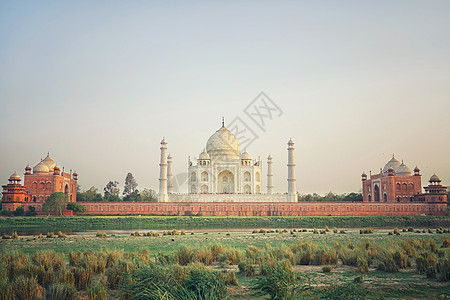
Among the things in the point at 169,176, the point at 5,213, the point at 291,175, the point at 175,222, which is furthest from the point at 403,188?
the point at 5,213

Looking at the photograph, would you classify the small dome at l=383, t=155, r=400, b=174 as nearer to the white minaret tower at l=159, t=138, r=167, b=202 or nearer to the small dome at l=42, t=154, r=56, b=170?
the white minaret tower at l=159, t=138, r=167, b=202

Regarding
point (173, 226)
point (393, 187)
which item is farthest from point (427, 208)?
point (173, 226)

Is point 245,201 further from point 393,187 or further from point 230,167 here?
point 393,187

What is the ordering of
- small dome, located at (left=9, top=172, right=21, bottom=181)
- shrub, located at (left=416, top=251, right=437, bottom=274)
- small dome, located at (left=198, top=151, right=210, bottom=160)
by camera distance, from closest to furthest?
shrub, located at (left=416, top=251, right=437, bottom=274)
small dome, located at (left=9, top=172, right=21, bottom=181)
small dome, located at (left=198, top=151, right=210, bottom=160)

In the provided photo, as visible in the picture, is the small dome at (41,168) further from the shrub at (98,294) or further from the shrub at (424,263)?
the shrub at (424,263)

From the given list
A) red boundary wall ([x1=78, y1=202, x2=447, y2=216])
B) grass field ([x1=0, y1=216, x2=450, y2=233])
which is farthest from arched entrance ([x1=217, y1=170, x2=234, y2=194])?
grass field ([x1=0, y1=216, x2=450, y2=233])

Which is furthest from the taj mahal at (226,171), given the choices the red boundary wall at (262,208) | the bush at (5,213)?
the bush at (5,213)
